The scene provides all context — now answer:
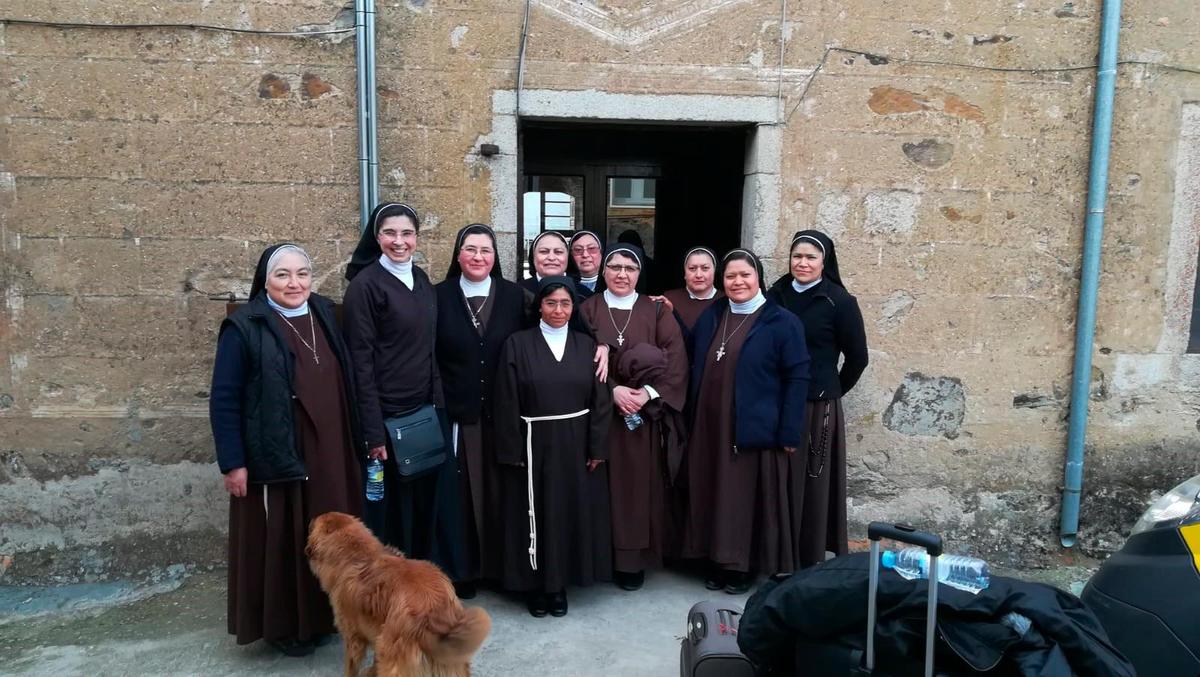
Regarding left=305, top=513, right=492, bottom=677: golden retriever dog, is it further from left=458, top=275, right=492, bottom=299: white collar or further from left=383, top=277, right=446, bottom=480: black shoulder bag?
left=458, top=275, right=492, bottom=299: white collar

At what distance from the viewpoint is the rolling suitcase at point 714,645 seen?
254 centimetres

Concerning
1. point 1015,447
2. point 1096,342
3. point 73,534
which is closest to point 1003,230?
point 1096,342

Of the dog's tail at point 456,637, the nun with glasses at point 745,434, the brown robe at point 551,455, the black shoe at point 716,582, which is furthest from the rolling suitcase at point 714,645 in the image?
the black shoe at point 716,582

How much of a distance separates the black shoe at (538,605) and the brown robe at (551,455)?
0.14ft

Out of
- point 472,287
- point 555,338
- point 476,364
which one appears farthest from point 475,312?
point 555,338

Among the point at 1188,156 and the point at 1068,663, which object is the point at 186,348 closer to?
the point at 1068,663

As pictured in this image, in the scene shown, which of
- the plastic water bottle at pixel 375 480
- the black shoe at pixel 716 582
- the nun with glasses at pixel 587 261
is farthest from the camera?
the nun with glasses at pixel 587 261

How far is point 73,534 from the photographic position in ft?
13.9

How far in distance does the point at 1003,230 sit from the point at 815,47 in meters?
1.56

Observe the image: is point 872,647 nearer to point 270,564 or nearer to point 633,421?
point 633,421

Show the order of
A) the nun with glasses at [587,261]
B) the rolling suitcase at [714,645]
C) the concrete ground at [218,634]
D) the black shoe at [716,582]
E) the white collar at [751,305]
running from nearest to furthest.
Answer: the rolling suitcase at [714,645], the concrete ground at [218,634], the white collar at [751,305], the black shoe at [716,582], the nun with glasses at [587,261]

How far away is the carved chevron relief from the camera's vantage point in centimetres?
429

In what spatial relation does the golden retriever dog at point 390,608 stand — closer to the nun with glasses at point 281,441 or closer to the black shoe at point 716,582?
the nun with glasses at point 281,441

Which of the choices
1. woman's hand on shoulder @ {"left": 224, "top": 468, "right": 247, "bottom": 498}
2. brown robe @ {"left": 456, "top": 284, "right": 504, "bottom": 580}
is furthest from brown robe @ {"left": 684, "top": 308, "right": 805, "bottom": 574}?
woman's hand on shoulder @ {"left": 224, "top": 468, "right": 247, "bottom": 498}
